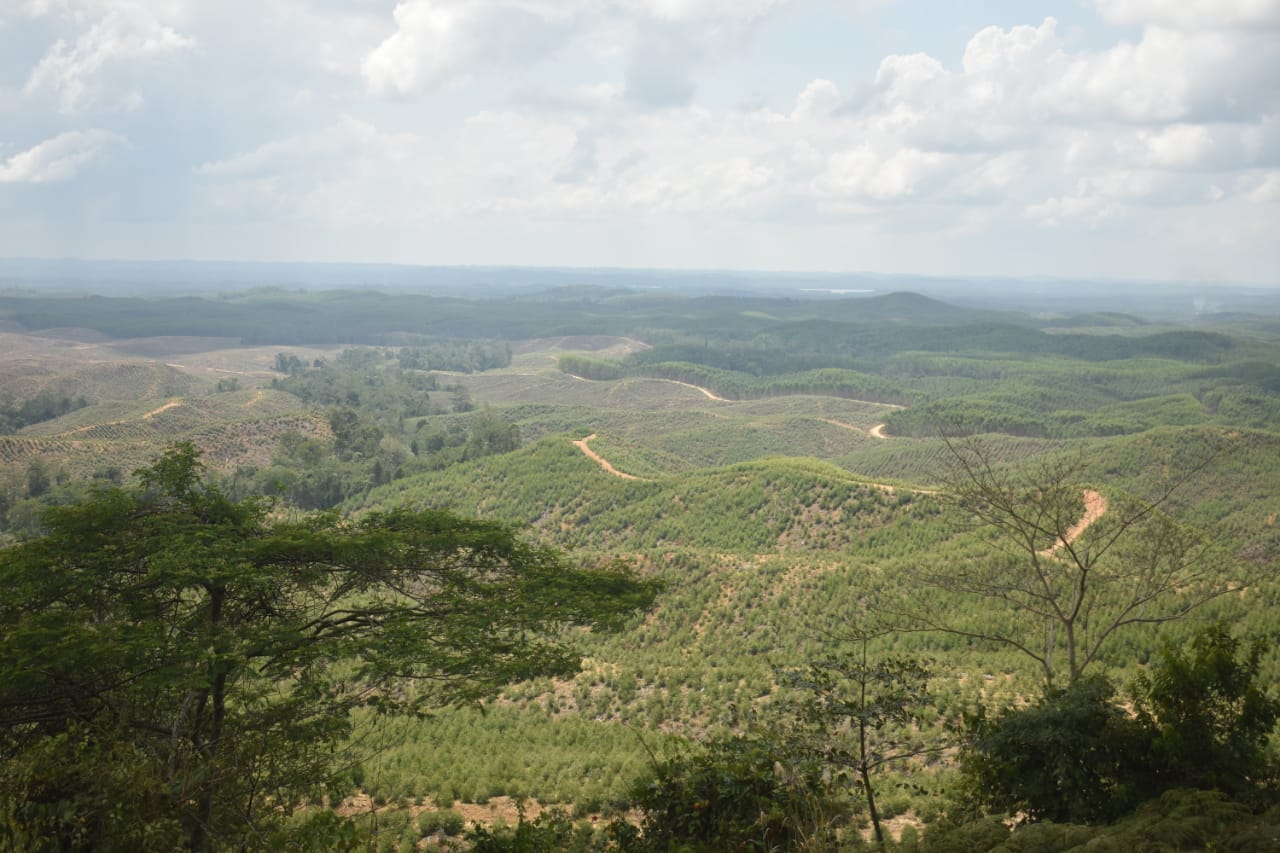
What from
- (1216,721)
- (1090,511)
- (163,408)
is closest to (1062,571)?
(1090,511)

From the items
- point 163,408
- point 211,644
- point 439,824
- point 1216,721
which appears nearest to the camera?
point 1216,721

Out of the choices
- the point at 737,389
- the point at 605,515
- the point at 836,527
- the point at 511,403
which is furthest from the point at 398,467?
the point at 737,389

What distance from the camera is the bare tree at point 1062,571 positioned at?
1431cm

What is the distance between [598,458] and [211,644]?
59.0 meters

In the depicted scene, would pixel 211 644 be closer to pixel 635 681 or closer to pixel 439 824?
pixel 439 824

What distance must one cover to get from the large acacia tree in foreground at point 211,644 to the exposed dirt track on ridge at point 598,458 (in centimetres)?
4954

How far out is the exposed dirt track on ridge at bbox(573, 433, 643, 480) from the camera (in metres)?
65.6

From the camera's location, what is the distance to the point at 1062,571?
3089 centimetres

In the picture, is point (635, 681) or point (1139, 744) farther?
point (635, 681)

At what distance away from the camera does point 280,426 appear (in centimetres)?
9575

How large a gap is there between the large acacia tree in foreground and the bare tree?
740 cm

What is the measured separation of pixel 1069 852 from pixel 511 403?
14532 centimetres

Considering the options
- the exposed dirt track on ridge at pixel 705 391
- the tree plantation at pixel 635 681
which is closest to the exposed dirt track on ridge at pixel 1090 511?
the tree plantation at pixel 635 681

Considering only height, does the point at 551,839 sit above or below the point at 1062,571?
above
